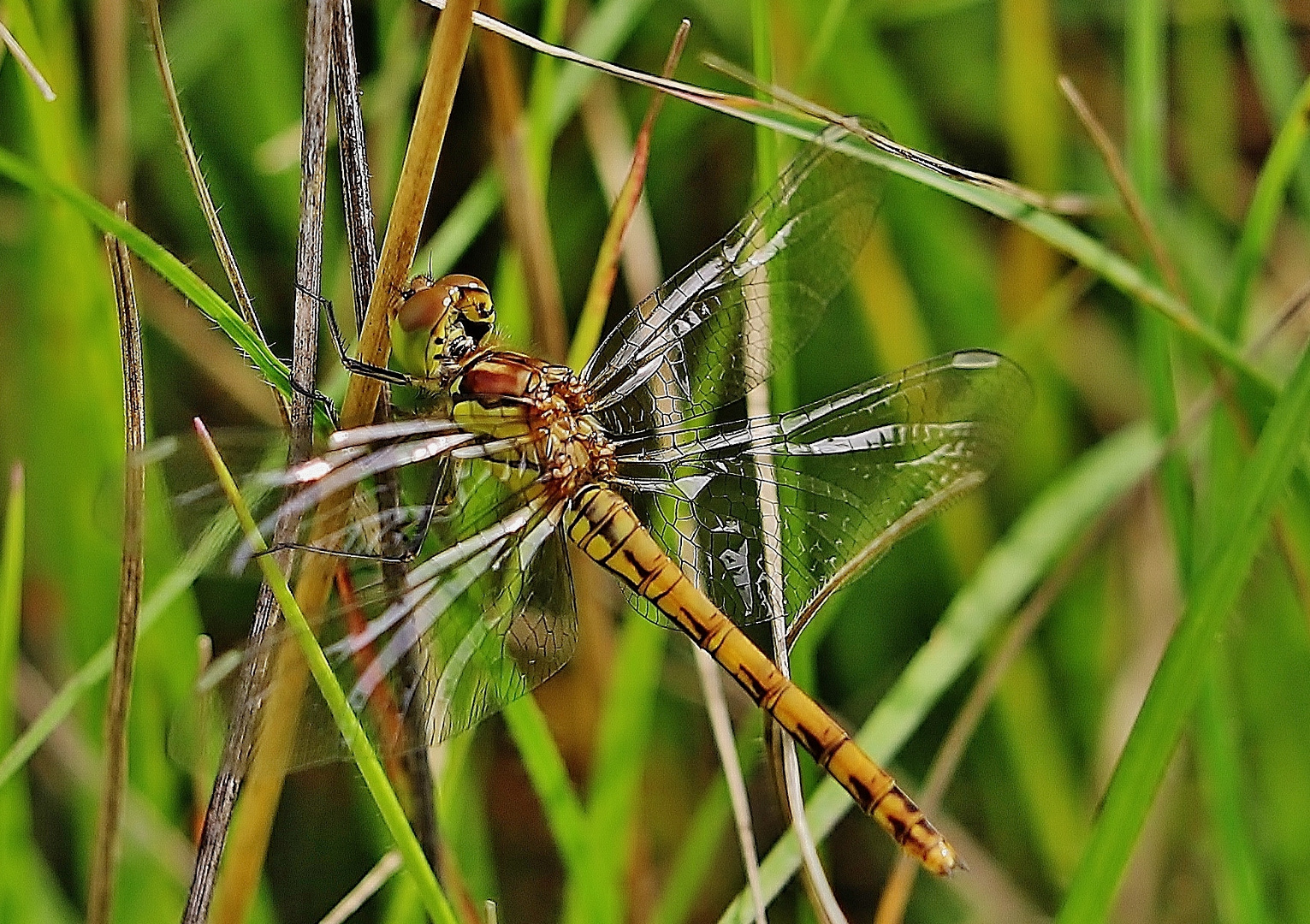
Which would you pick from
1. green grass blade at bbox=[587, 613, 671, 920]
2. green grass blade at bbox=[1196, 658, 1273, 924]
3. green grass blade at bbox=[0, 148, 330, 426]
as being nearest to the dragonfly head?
green grass blade at bbox=[0, 148, 330, 426]

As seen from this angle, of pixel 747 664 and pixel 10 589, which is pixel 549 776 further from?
pixel 10 589

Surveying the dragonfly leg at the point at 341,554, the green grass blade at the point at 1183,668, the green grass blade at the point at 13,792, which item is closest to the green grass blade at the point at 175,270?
the dragonfly leg at the point at 341,554

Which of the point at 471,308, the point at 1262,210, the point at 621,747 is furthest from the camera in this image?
the point at 621,747

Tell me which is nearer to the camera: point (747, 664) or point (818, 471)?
point (747, 664)

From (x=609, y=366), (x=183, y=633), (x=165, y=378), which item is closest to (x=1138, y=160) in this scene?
(x=609, y=366)

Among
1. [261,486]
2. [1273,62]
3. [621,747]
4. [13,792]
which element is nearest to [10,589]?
[13,792]

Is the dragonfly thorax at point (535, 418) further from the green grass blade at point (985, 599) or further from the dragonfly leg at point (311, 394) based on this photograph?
the green grass blade at point (985, 599)
